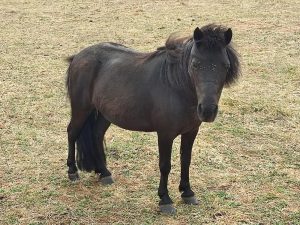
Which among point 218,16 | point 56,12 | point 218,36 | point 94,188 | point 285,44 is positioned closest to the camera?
point 218,36

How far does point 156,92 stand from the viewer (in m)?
4.32

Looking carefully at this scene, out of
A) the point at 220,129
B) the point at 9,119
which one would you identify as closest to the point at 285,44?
the point at 220,129

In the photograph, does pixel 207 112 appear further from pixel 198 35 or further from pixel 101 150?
pixel 101 150

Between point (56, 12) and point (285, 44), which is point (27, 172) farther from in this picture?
point (56, 12)

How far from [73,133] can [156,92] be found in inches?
53.2

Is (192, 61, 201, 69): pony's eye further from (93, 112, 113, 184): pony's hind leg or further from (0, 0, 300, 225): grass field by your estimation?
(93, 112, 113, 184): pony's hind leg

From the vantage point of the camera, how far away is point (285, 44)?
1130cm

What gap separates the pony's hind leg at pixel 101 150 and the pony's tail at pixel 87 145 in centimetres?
4

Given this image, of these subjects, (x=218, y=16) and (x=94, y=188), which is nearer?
A: (x=94, y=188)

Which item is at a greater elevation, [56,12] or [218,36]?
[218,36]

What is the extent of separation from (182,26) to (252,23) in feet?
7.24

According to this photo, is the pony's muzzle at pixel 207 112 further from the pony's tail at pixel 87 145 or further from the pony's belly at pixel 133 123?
the pony's tail at pixel 87 145

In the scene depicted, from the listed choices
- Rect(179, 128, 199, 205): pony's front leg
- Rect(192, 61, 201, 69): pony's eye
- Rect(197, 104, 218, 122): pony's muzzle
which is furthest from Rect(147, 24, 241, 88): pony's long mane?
Rect(179, 128, 199, 205): pony's front leg

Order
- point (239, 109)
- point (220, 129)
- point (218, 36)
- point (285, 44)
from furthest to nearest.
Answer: point (285, 44)
point (239, 109)
point (220, 129)
point (218, 36)
